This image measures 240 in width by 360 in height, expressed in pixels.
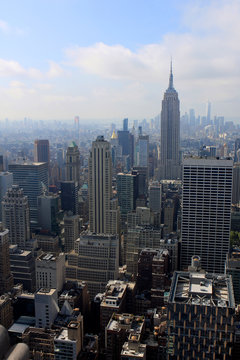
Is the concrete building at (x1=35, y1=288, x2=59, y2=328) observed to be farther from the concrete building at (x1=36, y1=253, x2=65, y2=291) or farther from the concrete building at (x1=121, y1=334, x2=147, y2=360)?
the concrete building at (x1=121, y1=334, x2=147, y2=360)

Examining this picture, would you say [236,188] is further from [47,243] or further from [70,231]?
[47,243]

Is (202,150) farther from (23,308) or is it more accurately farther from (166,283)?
(23,308)

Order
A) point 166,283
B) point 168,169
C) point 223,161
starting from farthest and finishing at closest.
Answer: point 168,169, point 223,161, point 166,283

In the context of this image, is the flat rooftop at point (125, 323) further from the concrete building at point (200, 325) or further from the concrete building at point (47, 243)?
the concrete building at point (47, 243)

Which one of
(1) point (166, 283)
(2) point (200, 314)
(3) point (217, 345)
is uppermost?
(2) point (200, 314)

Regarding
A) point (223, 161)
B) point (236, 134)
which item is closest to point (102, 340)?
point (223, 161)

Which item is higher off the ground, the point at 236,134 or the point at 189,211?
the point at 236,134

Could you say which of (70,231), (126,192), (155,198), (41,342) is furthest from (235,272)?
(126,192)
